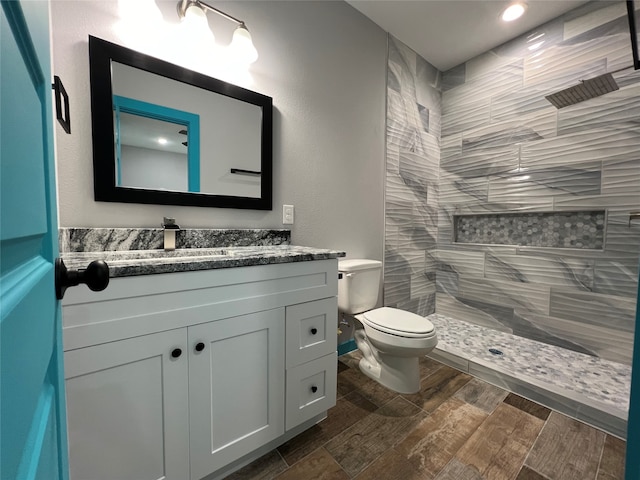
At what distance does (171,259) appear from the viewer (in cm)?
103

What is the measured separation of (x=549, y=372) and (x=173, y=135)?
2677mm

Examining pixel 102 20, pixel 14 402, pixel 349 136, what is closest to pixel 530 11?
pixel 349 136

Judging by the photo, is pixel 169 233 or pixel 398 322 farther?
pixel 398 322

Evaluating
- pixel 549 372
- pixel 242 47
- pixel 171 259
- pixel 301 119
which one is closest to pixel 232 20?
pixel 242 47

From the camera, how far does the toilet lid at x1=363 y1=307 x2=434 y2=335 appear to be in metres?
1.51

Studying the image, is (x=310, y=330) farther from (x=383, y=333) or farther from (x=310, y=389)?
(x=383, y=333)

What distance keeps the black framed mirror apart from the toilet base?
1.23 metres

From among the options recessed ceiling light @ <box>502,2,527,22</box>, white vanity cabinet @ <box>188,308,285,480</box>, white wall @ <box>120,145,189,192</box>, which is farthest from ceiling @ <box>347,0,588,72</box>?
white vanity cabinet @ <box>188,308,285,480</box>

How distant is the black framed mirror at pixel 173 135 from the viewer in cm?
114

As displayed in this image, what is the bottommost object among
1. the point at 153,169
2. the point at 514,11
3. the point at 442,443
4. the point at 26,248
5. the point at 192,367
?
the point at 442,443

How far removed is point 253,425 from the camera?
3.53 ft

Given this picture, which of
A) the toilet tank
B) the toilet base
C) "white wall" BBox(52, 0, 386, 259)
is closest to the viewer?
"white wall" BBox(52, 0, 386, 259)

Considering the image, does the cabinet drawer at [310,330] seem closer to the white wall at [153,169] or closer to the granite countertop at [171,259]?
the granite countertop at [171,259]

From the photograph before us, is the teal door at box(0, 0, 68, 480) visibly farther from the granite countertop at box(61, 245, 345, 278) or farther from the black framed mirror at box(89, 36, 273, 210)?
the black framed mirror at box(89, 36, 273, 210)
